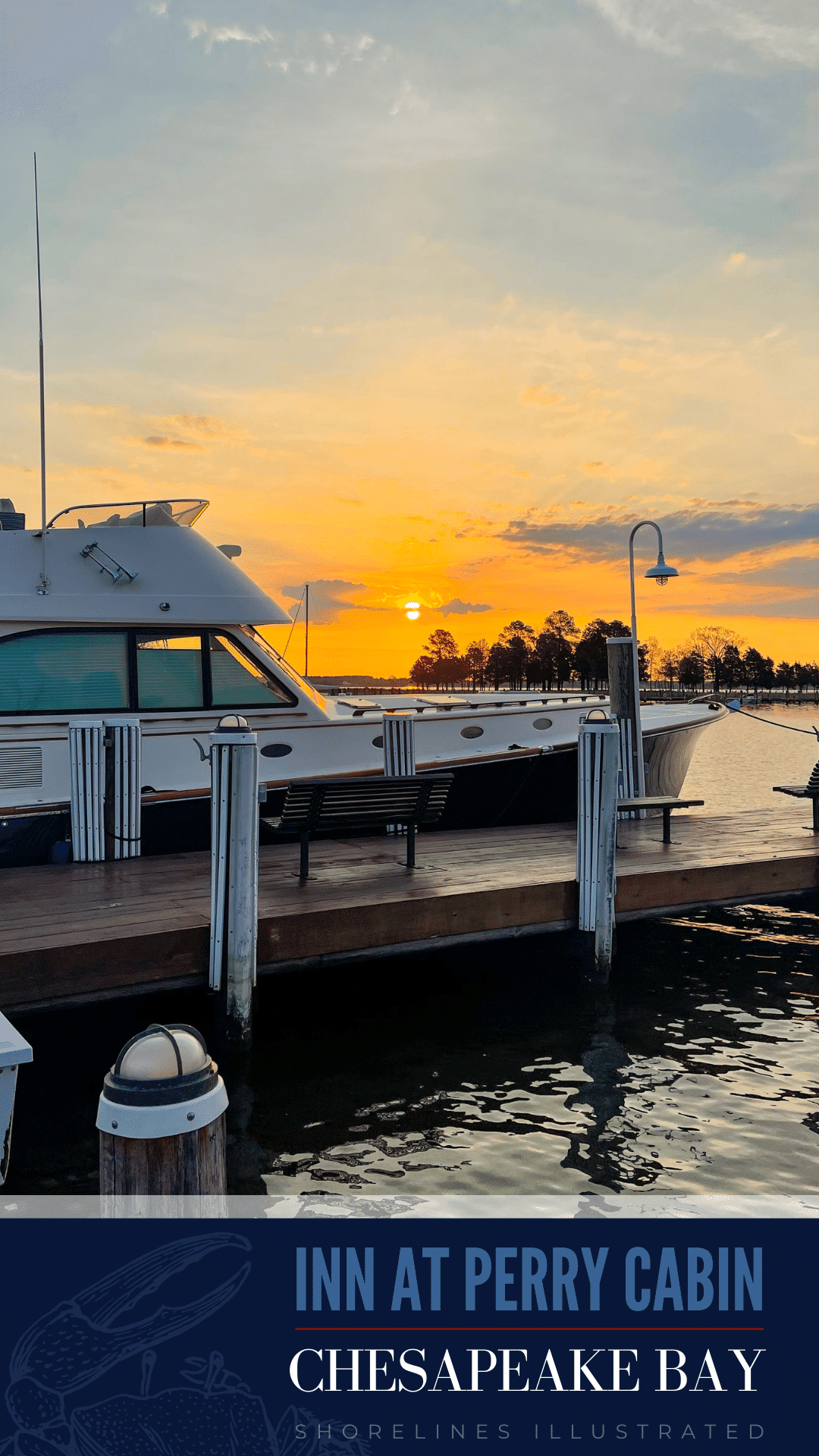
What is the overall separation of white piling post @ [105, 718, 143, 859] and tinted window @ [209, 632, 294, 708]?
5.02ft

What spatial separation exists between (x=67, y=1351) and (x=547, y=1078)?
161 inches

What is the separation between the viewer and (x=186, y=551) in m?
10.3

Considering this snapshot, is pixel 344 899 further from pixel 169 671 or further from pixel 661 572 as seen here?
pixel 661 572

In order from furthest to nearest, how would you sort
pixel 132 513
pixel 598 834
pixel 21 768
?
pixel 132 513, pixel 21 768, pixel 598 834

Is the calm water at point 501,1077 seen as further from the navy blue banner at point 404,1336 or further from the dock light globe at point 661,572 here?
the dock light globe at point 661,572

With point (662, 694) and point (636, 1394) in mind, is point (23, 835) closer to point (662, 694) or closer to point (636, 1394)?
→ point (636, 1394)

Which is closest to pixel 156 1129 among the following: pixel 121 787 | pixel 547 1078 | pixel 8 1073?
pixel 8 1073

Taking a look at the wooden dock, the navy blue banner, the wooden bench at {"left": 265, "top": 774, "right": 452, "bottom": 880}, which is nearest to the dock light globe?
the wooden dock

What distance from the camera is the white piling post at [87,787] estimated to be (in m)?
8.56

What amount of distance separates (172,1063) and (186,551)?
321 inches

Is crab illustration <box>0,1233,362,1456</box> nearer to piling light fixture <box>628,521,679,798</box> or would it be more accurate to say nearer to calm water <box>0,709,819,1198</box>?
calm water <box>0,709,819,1198</box>

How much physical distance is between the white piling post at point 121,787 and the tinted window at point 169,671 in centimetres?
114

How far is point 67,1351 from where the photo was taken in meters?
2.71

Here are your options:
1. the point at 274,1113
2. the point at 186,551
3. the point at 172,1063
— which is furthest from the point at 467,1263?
the point at 186,551
